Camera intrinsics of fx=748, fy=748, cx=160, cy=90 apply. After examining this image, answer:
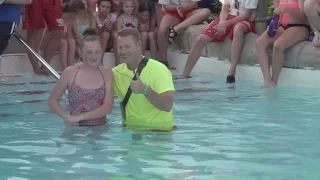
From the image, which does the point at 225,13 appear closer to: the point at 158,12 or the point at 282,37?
the point at 282,37

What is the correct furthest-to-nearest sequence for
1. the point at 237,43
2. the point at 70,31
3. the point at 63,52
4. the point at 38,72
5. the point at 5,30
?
1. the point at 70,31
2. the point at 63,52
3. the point at 38,72
4. the point at 237,43
5. the point at 5,30

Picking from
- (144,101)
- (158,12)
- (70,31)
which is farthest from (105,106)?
(158,12)

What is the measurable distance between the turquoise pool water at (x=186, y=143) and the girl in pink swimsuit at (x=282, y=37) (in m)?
0.84

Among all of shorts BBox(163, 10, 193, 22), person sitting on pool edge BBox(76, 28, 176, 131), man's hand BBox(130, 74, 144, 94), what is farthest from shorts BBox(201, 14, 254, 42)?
man's hand BBox(130, 74, 144, 94)

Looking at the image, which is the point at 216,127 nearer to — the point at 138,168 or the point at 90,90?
the point at 90,90

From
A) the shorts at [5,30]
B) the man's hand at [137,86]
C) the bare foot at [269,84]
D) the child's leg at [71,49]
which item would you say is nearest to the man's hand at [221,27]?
the bare foot at [269,84]

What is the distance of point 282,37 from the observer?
9.75 metres

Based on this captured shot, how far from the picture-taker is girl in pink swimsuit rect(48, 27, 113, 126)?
21.3 ft

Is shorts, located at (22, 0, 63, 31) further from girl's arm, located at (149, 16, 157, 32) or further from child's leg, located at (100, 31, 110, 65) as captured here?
girl's arm, located at (149, 16, 157, 32)

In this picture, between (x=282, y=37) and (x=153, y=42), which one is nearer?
(x=282, y=37)

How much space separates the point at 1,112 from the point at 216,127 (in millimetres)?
2473

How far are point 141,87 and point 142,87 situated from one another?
0.01 metres

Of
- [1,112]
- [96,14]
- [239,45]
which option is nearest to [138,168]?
[1,112]

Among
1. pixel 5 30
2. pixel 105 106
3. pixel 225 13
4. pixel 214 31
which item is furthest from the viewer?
pixel 214 31
